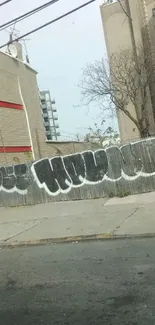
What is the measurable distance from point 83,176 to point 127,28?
2074 centimetres

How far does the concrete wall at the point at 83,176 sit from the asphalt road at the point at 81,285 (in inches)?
236

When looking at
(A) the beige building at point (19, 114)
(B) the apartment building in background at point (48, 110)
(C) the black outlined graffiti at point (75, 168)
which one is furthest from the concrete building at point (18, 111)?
(B) the apartment building in background at point (48, 110)

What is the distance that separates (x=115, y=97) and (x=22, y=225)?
65.2 ft

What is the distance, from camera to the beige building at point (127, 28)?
32.3 meters

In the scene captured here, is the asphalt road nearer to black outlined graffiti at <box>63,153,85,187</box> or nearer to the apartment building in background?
black outlined graffiti at <box>63,153,85,187</box>

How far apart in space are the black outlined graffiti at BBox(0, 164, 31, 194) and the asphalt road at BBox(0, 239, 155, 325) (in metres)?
7.49

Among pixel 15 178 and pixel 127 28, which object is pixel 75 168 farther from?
pixel 127 28

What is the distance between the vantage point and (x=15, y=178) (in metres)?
16.4

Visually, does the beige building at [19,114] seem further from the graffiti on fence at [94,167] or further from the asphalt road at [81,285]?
the asphalt road at [81,285]

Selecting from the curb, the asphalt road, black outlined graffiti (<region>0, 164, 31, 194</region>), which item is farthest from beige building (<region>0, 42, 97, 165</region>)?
the asphalt road

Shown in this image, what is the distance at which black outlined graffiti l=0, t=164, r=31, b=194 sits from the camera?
16109 mm

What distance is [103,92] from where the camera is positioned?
30.7m

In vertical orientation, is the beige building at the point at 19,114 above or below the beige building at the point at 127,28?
below

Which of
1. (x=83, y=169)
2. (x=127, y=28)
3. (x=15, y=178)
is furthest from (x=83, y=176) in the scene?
(x=127, y=28)
